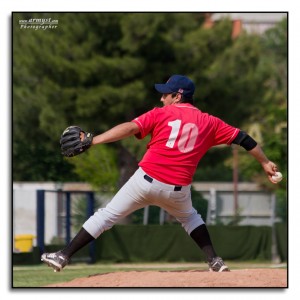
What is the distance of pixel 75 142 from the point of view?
262 inches

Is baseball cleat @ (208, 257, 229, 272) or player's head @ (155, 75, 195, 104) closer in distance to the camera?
player's head @ (155, 75, 195, 104)

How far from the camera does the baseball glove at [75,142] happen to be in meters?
6.61

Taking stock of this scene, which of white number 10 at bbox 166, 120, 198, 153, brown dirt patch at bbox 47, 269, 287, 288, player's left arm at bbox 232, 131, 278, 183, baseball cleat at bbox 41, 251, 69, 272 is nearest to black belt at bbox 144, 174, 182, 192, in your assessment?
white number 10 at bbox 166, 120, 198, 153

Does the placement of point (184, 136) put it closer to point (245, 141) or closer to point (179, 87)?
point (179, 87)

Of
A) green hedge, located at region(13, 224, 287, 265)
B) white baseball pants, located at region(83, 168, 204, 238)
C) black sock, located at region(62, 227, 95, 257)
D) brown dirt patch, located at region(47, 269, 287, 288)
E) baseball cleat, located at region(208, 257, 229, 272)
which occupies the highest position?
white baseball pants, located at region(83, 168, 204, 238)

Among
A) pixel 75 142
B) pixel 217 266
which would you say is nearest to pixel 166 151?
pixel 75 142

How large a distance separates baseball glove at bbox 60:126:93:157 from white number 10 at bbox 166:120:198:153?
0.64 metres

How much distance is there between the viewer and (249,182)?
31.8 m

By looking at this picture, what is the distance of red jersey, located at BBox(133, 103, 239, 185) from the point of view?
266 inches

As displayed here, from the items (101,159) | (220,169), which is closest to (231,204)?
(101,159)

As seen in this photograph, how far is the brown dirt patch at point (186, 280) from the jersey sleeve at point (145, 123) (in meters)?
1.25

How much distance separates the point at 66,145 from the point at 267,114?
17.3 metres

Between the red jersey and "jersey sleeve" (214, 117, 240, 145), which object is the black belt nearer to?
the red jersey

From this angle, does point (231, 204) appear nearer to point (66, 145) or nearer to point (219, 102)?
point (219, 102)
